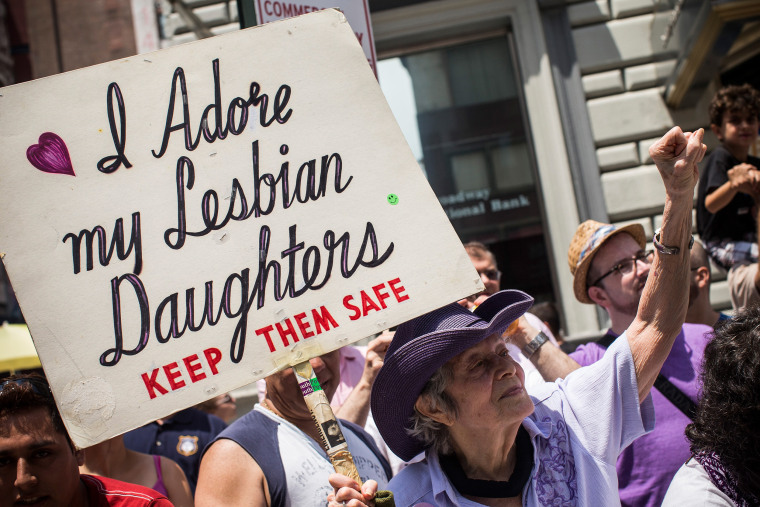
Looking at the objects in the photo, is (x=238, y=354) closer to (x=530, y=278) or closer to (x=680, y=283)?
(x=680, y=283)

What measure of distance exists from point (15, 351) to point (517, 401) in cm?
681

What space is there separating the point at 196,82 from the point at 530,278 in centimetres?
528

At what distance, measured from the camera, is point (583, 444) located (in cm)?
199

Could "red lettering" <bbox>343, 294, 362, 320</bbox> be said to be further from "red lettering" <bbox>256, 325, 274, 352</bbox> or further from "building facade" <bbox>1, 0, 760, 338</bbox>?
"building facade" <bbox>1, 0, 760, 338</bbox>

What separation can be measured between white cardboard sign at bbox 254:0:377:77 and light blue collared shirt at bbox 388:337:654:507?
1.69 metres

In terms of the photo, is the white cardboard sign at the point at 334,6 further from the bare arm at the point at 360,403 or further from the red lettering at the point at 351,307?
the red lettering at the point at 351,307

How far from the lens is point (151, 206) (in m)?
1.91

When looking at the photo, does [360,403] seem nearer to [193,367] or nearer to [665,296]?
[193,367]

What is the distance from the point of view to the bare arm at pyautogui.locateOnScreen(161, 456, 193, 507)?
3096mm

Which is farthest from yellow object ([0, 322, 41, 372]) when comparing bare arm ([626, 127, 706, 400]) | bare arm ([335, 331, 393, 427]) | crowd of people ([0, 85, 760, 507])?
bare arm ([626, 127, 706, 400])

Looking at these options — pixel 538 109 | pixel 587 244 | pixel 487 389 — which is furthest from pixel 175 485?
pixel 538 109

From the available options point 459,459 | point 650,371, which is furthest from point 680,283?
point 459,459

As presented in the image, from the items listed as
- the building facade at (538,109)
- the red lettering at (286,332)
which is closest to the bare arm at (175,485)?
the red lettering at (286,332)

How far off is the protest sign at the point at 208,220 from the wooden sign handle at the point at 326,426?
56 millimetres
